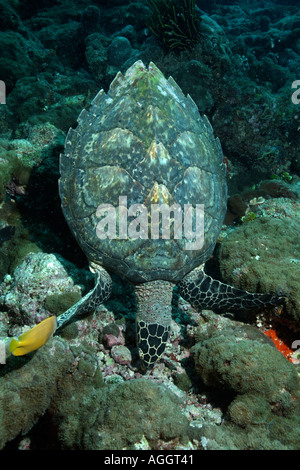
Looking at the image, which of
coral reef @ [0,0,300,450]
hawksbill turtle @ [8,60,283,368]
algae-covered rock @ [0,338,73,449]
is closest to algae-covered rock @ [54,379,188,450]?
coral reef @ [0,0,300,450]

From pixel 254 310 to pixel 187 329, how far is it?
0.92 meters

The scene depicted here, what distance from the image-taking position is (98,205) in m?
3.14

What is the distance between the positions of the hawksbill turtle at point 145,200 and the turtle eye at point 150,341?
0.01 meters

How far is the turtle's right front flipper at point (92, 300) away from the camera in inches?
112

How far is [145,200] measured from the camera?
2988mm

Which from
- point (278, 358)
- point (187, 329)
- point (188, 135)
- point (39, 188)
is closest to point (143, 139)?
point (188, 135)

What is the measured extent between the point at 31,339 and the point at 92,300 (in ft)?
3.79

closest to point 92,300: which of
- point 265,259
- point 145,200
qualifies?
point 145,200

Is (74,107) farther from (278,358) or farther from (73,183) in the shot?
(278,358)

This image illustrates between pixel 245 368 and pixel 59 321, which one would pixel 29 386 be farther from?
pixel 245 368

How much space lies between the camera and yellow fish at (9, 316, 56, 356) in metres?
1.92

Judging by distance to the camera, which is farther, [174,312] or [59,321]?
[174,312]

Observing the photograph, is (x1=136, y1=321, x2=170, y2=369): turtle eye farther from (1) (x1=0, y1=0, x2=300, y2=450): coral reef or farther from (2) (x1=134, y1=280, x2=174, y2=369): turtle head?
(1) (x1=0, y1=0, x2=300, y2=450): coral reef

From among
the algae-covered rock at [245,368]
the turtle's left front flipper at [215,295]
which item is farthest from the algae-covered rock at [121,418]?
the turtle's left front flipper at [215,295]
